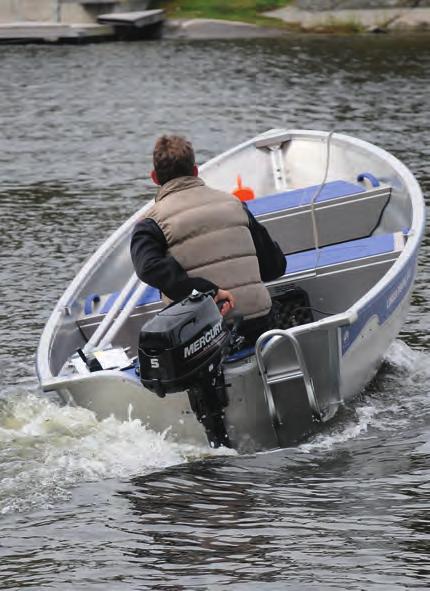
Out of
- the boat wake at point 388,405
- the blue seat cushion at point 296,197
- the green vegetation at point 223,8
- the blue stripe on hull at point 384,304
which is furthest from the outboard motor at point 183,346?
the green vegetation at point 223,8

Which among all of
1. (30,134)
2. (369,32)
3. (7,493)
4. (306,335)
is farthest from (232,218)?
(369,32)

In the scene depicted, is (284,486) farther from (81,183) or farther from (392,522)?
(81,183)

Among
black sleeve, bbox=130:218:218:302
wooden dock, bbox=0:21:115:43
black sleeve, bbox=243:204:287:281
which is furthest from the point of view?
wooden dock, bbox=0:21:115:43

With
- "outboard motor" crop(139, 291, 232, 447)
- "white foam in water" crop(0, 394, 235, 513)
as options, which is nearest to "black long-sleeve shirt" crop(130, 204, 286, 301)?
"outboard motor" crop(139, 291, 232, 447)

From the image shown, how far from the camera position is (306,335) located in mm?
6238

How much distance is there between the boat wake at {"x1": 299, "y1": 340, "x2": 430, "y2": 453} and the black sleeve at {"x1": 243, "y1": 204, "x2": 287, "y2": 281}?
83 centimetres

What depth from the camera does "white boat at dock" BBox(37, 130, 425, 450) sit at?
20.5 feet

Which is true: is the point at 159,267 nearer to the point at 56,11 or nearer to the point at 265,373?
the point at 265,373

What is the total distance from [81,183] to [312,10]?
15487 mm

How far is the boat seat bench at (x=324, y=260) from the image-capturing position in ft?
25.1

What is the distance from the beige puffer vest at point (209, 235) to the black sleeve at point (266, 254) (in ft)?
0.60

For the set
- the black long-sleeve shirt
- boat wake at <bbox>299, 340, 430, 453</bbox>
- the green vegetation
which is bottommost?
the green vegetation

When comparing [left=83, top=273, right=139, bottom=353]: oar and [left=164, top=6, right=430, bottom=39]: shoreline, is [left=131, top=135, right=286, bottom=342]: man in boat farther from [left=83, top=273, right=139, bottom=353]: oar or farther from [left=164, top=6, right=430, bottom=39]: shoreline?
[left=164, top=6, right=430, bottom=39]: shoreline

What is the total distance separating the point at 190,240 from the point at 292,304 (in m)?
Result: 1.61
